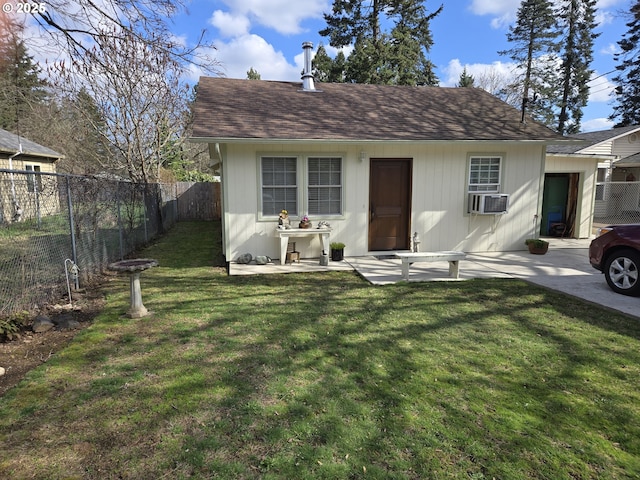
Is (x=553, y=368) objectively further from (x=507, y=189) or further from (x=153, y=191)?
(x=153, y=191)

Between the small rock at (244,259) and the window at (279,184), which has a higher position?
the window at (279,184)

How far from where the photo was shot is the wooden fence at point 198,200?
60.1 feet

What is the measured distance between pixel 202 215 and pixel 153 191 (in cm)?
712

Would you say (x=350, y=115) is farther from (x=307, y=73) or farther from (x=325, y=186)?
(x=307, y=73)

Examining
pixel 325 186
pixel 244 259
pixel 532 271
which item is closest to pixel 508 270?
pixel 532 271

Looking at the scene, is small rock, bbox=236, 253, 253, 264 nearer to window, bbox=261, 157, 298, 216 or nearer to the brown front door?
window, bbox=261, 157, 298, 216

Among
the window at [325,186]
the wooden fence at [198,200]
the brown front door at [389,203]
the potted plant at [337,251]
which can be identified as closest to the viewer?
the potted plant at [337,251]

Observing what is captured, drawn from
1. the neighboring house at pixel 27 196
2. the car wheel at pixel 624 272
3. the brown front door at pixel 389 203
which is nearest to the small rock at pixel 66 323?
the neighboring house at pixel 27 196

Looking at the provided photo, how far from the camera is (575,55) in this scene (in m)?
25.6

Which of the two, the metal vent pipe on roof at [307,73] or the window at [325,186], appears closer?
the window at [325,186]

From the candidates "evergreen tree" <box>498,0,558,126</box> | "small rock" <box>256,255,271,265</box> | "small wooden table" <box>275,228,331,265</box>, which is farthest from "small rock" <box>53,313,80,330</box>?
"evergreen tree" <box>498,0,558,126</box>

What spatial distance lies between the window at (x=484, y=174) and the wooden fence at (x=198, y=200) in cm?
1299

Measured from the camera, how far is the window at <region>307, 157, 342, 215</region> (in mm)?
7770

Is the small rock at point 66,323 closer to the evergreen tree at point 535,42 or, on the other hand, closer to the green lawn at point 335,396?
the green lawn at point 335,396
